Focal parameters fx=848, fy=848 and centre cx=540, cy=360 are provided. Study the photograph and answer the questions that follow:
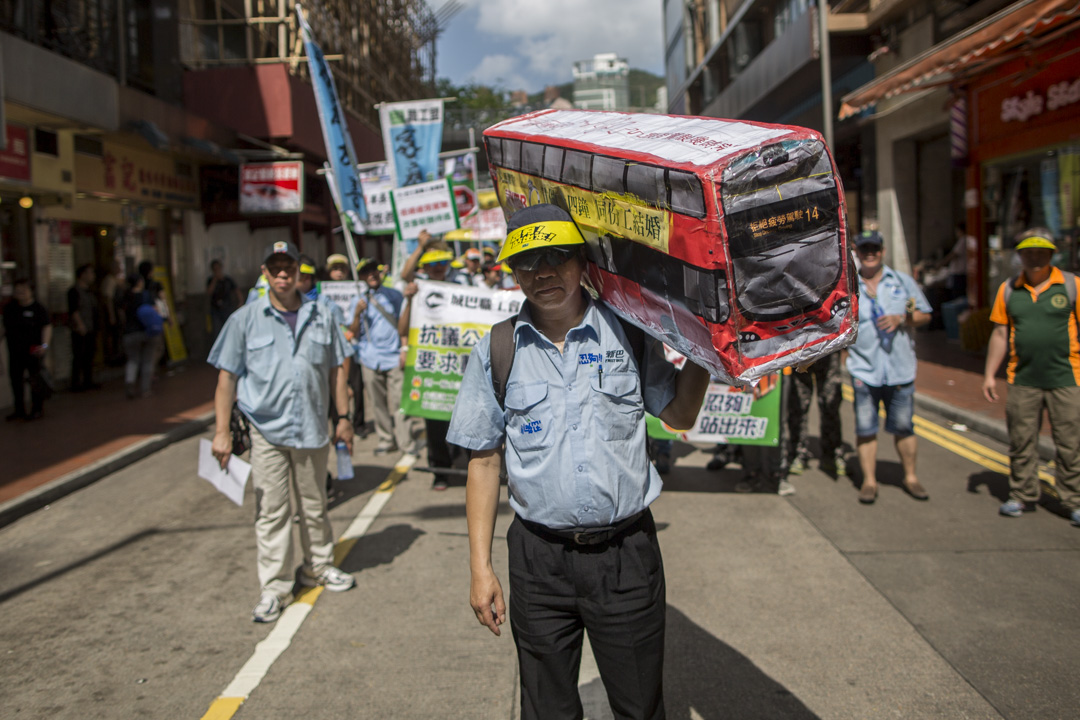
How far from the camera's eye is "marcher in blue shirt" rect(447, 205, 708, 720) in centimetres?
251

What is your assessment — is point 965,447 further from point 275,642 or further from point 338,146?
point 338,146

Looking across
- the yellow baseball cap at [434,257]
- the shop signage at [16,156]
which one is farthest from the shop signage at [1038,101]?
the shop signage at [16,156]

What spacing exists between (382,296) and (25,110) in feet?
22.4

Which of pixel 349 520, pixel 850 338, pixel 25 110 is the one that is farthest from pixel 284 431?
pixel 25 110

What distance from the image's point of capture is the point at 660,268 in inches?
87.7

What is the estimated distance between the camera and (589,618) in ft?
8.38

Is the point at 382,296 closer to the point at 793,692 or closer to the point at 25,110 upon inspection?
the point at 793,692

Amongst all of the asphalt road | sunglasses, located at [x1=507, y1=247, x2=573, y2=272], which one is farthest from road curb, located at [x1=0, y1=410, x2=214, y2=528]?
sunglasses, located at [x1=507, y1=247, x2=573, y2=272]

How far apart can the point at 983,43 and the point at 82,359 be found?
45.0 ft

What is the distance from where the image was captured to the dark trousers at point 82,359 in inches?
538

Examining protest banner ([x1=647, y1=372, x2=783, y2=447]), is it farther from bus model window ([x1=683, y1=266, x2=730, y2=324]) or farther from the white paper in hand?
bus model window ([x1=683, y1=266, x2=730, y2=324])

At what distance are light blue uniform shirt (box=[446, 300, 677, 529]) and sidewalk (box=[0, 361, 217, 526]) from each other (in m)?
5.99

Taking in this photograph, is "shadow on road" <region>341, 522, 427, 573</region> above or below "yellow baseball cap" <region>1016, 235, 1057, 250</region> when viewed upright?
below

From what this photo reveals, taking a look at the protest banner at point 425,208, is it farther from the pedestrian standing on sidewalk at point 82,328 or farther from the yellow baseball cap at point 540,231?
the yellow baseball cap at point 540,231
